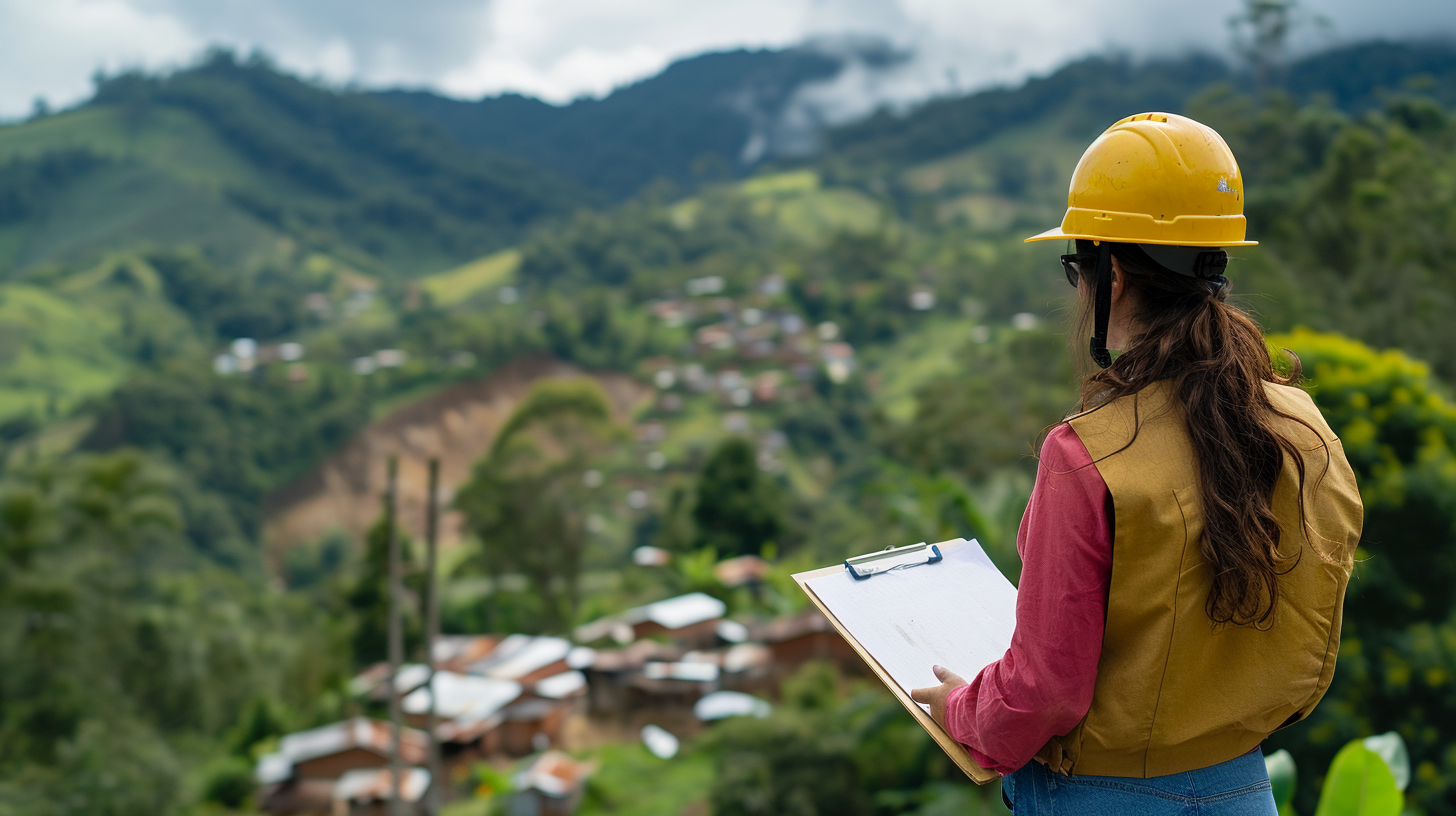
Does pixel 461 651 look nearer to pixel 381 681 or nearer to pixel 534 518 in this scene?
pixel 381 681

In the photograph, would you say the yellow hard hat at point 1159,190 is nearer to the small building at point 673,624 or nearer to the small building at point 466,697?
the small building at point 466,697

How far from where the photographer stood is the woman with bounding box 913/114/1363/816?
1.07m

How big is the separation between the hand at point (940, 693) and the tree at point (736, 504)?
25.6m

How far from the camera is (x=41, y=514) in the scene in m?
19.4

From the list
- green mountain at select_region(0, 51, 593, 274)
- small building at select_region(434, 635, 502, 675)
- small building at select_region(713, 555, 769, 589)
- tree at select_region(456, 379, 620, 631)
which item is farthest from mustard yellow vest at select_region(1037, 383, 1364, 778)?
green mountain at select_region(0, 51, 593, 274)

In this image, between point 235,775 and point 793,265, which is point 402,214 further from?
point 235,775

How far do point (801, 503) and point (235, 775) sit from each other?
20.6 meters

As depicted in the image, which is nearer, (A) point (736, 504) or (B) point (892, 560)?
(B) point (892, 560)

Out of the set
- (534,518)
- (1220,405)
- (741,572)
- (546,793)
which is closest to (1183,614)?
(1220,405)

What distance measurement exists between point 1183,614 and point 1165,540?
0.09 meters

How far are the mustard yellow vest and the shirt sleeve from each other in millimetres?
21

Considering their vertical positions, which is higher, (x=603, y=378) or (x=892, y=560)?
(x=892, y=560)

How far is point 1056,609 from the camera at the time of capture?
3.54 feet

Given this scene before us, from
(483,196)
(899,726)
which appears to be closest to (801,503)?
(899,726)
